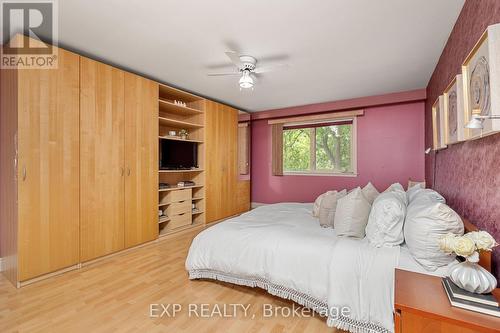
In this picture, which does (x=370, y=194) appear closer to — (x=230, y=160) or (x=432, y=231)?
(x=432, y=231)

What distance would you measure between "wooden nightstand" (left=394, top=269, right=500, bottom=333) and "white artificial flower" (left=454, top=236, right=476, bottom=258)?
0.23 meters

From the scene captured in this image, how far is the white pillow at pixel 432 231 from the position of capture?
1.39m

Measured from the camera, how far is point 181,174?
4590 mm

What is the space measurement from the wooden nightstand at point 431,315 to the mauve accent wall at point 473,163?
46 cm

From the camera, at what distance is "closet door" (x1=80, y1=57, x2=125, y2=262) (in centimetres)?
270

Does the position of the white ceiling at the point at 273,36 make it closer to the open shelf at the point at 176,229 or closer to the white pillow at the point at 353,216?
the white pillow at the point at 353,216

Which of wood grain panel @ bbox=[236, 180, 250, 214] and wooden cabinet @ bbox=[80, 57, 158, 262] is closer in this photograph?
wooden cabinet @ bbox=[80, 57, 158, 262]

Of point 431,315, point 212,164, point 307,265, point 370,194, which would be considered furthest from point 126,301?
point 212,164

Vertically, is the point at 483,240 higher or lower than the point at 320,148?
lower

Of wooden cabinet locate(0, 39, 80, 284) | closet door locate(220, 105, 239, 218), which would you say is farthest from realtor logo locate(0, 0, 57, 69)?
closet door locate(220, 105, 239, 218)

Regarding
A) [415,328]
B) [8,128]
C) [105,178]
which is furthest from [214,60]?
[415,328]

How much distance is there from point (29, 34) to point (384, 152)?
5267 mm

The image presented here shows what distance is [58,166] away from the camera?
2.48 m

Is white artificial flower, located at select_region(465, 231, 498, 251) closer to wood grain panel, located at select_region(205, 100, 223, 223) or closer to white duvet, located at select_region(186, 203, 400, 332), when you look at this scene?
white duvet, located at select_region(186, 203, 400, 332)
